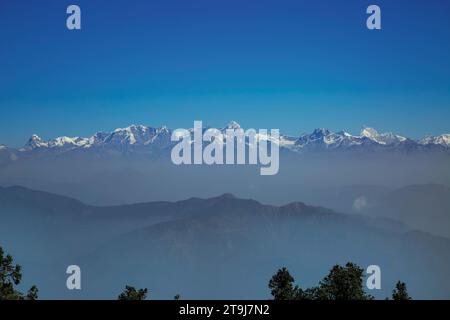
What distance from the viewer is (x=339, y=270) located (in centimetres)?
3541

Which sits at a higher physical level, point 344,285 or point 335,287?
point 344,285

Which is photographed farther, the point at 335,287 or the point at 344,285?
the point at 335,287
